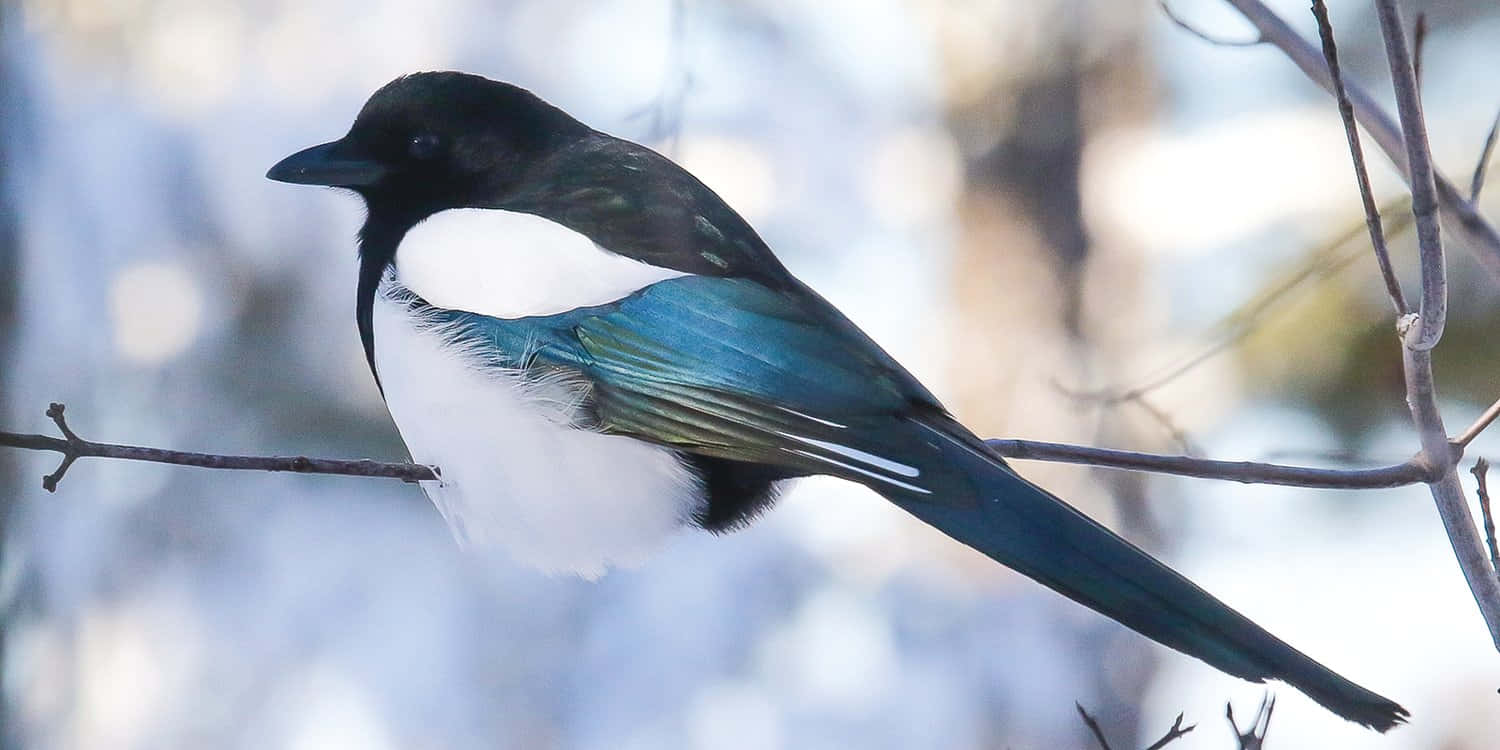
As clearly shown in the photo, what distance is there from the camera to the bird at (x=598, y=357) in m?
0.82

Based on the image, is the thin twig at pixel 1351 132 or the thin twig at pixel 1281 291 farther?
the thin twig at pixel 1281 291

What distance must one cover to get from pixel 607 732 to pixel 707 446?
3.60 feet

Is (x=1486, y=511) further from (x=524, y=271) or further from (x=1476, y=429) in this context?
(x=524, y=271)

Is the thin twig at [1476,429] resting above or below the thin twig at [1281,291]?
below

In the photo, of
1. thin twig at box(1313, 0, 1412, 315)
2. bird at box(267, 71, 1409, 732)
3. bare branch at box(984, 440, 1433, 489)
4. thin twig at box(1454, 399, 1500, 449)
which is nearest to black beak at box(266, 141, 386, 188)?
bird at box(267, 71, 1409, 732)

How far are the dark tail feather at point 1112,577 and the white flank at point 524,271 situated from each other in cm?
26

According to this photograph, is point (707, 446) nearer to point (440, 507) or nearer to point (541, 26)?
point (440, 507)

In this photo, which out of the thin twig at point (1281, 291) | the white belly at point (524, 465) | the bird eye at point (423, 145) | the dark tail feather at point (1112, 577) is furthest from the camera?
the thin twig at point (1281, 291)

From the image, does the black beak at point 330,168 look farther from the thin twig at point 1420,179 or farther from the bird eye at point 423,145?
the thin twig at point 1420,179

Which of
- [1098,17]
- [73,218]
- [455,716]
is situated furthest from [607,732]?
[1098,17]

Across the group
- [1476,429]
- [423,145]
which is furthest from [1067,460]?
[423,145]

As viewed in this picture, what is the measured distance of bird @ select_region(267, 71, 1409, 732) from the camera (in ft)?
2.70

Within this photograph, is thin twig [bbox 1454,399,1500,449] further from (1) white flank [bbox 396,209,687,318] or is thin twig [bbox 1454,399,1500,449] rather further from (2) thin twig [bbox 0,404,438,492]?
(2) thin twig [bbox 0,404,438,492]

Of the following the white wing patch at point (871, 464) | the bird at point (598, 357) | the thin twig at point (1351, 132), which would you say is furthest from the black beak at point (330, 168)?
the thin twig at point (1351, 132)
